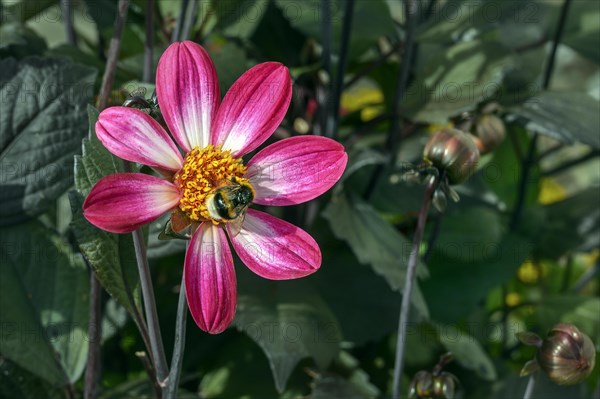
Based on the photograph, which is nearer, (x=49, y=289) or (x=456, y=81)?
(x=49, y=289)

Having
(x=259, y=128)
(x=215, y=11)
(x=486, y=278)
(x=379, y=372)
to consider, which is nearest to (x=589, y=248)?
(x=486, y=278)

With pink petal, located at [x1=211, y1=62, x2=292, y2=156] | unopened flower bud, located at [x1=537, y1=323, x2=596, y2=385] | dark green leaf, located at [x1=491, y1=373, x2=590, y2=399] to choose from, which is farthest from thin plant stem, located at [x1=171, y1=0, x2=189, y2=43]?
dark green leaf, located at [x1=491, y1=373, x2=590, y2=399]

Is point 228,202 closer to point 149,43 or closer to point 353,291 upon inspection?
point 149,43

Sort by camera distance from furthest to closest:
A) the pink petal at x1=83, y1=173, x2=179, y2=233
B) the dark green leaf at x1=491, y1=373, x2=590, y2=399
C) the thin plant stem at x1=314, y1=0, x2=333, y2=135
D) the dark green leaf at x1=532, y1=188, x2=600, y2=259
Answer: the dark green leaf at x1=532, y1=188, x2=600, y2=259
the dark green leaf at x1=491, y1=373, x2=590, y2=399
the thin plant stem at x1=314, y1=0, x2=333, y2=135
the pink petal at x1=83, y1=173, x2=179, y2=233

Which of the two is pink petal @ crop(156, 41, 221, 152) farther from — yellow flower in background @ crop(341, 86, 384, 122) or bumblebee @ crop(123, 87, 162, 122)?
yellow flower in background @ crop(341, 86, 384, 122)

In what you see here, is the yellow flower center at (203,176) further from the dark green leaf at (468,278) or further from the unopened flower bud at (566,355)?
→ the dark green leaf at (468,278)

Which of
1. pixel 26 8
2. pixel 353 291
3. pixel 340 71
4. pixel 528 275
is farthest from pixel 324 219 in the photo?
pixel 528 275
